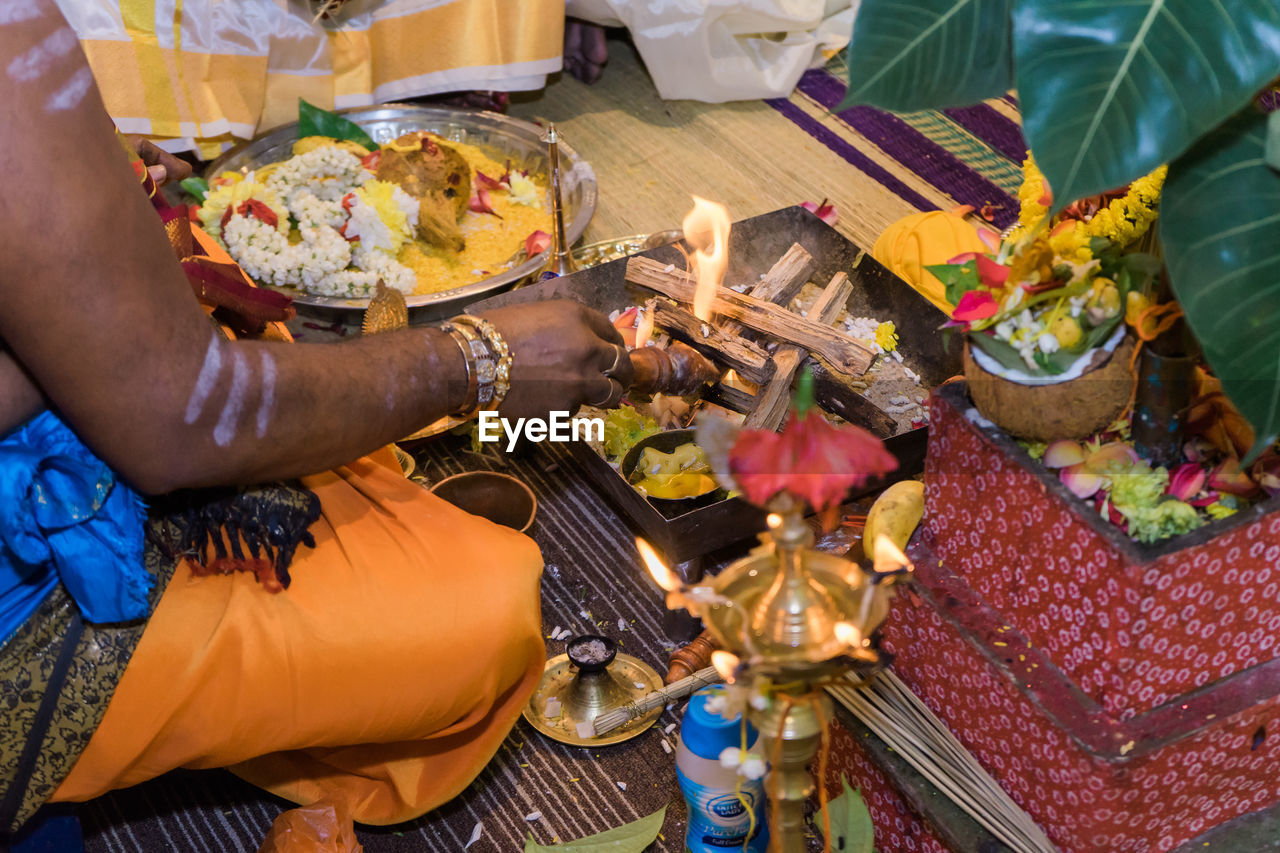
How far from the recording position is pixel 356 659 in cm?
161

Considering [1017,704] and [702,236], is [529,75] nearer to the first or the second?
[702,236]

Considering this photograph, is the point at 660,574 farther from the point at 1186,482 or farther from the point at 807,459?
the point at 1186,482

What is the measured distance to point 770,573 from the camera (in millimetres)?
924

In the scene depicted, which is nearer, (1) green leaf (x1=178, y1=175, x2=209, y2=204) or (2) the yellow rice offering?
(2) the yellow rice offering

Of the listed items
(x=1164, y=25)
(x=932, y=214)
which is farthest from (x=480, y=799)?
(x=932, y=214)

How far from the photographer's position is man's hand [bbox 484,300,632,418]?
165 cm

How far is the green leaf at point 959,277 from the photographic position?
4.32ft

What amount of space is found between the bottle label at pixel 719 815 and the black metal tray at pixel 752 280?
469mm

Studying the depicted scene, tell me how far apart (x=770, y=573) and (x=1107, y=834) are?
0.74 m

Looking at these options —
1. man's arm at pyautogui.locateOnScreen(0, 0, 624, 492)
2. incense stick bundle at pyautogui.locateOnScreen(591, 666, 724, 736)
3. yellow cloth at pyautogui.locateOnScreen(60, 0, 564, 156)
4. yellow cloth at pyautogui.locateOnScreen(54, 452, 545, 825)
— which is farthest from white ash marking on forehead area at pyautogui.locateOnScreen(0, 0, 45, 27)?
yellow cloth at pyautogui.locateOnScreen(60, 0, 564, 156)

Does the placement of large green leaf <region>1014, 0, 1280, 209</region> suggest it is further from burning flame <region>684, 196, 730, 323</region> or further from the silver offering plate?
the silver offering plate

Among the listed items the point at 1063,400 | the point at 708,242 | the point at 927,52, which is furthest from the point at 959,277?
the point at 708,242

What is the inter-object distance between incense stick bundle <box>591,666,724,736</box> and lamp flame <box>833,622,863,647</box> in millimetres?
1046

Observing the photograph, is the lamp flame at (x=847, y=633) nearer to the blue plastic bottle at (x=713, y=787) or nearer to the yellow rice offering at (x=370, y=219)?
the blue plastic bottle at (x=713, y=787)
